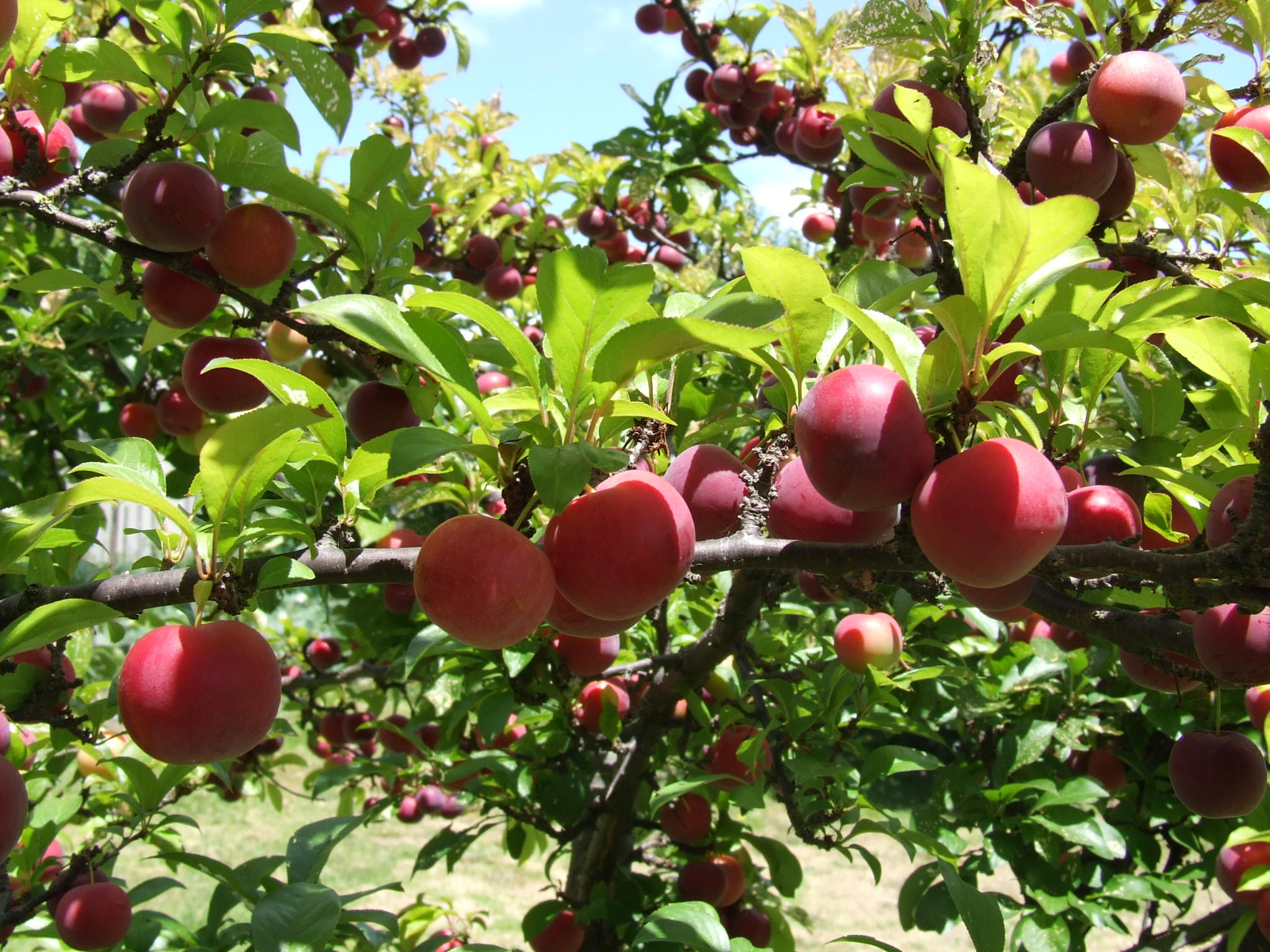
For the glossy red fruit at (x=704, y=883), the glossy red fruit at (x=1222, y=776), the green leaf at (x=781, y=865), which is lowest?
the green leaf at (x=781, y=865)

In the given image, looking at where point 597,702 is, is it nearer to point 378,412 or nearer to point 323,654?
point 378,412

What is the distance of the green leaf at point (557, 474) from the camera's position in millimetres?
686

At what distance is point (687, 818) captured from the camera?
1.87 m

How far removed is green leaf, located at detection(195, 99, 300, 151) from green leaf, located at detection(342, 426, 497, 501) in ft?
2.49

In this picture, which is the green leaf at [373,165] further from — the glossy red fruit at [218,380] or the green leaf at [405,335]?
the green leaf at [405,335]

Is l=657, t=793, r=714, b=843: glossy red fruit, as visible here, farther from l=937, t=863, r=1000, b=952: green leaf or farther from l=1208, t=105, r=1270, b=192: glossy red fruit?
l=1208, t=105, r=1270, b=192: glossy red fruit

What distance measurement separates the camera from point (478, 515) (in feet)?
2.45

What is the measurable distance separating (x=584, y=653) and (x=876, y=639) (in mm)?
483

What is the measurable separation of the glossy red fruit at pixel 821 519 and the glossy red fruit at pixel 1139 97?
29.3 inches

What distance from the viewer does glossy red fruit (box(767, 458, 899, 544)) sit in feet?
2.77

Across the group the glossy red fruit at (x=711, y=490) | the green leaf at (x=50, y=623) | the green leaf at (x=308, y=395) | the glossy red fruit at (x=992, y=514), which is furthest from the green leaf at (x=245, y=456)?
the glossy red fruit at (x=992, y=514)

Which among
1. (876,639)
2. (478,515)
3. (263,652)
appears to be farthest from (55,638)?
(876,639)

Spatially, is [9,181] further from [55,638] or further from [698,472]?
[698,472]

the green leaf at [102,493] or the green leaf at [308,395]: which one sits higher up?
the green leaf at [308,395]
